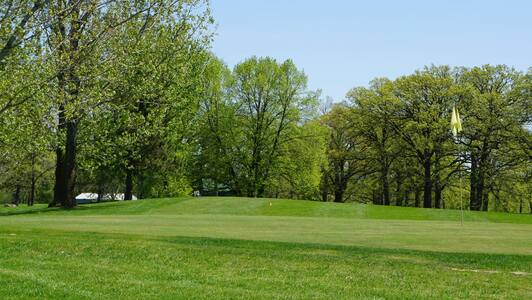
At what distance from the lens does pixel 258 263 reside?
14.1m

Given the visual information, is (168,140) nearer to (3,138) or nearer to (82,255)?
(3,138)

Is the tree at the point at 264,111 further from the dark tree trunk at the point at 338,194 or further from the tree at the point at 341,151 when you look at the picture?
the dark tree trunk at the point at 338,194

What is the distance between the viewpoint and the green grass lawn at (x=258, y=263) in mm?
10547

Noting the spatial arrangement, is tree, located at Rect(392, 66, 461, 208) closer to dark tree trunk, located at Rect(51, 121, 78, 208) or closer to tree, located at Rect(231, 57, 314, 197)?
tree, located at Rect(231, 57, 314, 197)

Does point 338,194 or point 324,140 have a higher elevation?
point 324,140

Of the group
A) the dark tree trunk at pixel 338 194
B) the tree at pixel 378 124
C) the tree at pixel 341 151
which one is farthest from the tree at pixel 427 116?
the dark tree trunk at pixel 338 194

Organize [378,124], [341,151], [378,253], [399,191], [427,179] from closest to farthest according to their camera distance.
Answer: [378,253]
[427,179]
[378,124]
[399,191]
[341,151]

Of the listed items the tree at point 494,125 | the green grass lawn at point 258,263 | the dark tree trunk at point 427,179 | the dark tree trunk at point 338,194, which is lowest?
the green grass lawn at point 258,263

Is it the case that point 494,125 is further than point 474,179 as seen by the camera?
No

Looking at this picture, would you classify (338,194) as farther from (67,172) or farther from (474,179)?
(67,172)

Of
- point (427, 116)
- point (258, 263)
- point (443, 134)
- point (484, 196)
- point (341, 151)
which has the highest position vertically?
point (427, 116)

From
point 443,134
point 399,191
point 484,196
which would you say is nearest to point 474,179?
point 484,196

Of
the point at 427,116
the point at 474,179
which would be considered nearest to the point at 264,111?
the point at 427,116

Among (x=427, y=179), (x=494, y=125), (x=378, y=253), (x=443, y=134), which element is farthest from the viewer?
(x=427, y=179)
